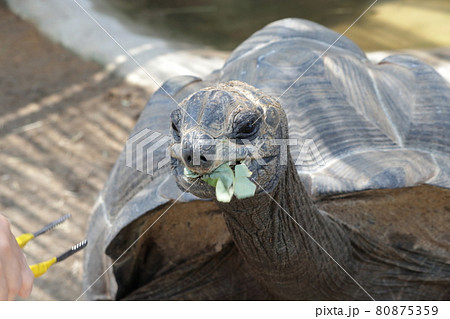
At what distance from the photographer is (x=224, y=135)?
1.31 m

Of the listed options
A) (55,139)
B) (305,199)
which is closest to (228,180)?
(305,199)

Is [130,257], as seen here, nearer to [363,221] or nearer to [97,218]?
[97,218]

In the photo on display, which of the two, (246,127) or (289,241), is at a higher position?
(246,127)

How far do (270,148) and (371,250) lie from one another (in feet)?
3.01

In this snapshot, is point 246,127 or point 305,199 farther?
point 305,199

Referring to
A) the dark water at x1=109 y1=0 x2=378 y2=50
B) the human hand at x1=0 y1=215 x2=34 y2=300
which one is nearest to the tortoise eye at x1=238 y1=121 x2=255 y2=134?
the human hand at x1=0 y1=215 x2=34 y2=300

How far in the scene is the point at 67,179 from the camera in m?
3.86

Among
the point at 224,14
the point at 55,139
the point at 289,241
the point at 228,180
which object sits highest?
the point at 228,180

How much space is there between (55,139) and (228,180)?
3248mm

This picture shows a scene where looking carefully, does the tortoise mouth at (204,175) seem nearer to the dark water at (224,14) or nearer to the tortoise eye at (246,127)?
the tortoise eye at (246,127)

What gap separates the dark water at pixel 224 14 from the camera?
6047mm

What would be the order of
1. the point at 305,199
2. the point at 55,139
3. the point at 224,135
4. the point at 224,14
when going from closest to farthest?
the point at 224,135 → the point at 305,199 → the point at 55,139 → the point at 224,14

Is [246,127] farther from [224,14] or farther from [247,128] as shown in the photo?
[224,14]
